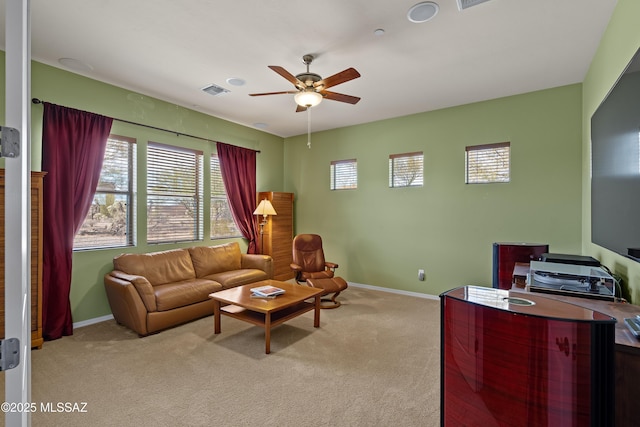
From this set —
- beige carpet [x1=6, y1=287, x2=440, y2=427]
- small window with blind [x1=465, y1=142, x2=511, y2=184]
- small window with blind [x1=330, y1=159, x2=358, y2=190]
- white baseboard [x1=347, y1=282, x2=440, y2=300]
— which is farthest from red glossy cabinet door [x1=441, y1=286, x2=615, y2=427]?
small window with blind [x1=330, y1=159, x2=358, y2=190]

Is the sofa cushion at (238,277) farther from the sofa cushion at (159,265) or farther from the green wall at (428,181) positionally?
the green wall at (428,181)

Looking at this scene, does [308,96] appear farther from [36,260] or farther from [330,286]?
[36,260]

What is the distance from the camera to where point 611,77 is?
250 cm

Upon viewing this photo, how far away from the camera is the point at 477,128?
4.48 m

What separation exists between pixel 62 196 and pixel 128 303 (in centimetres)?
142

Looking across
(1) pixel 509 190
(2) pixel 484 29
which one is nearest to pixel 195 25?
(2) pixel 484 29

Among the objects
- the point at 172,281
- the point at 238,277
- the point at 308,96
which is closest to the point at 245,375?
the point at 238,277

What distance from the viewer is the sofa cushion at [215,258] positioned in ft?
14.7

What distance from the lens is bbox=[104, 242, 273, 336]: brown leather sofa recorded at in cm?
335

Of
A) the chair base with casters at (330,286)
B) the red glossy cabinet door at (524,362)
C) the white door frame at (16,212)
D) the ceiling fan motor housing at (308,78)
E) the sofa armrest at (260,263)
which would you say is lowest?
the chair base with casters at (330,286)

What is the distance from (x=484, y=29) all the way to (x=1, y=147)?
334cm

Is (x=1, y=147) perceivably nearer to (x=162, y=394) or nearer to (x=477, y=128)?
(x=162, y=394)

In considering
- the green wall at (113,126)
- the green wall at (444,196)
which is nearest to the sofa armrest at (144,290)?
the green wall at (113,126)

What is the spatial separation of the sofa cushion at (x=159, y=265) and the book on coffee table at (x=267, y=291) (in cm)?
127
